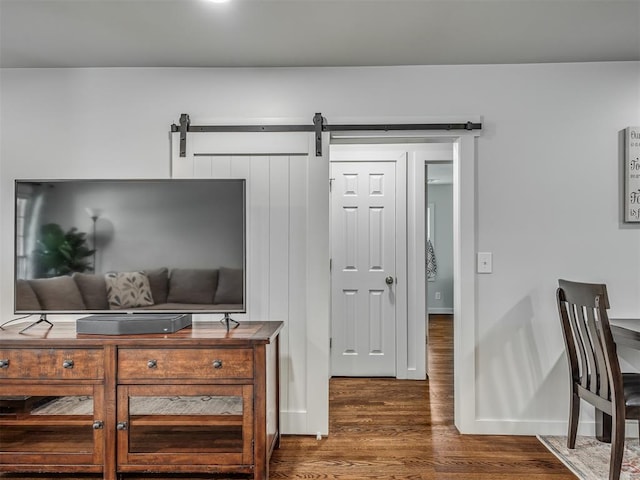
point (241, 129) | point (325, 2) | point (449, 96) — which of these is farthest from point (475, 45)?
point (241, 129)

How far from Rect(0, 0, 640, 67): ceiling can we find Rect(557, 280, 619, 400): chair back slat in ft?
4.39

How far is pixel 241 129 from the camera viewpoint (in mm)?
2893

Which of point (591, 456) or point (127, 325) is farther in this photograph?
point (591, 456)

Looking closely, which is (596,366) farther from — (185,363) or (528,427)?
(185,363)

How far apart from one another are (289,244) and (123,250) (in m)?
0.95

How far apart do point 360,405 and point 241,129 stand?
212 centimetres

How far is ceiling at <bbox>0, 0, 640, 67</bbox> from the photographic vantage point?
222 centimetres

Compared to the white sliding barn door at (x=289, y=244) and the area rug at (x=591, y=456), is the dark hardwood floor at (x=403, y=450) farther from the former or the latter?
the white sliding barn door at (x=289, y=244)

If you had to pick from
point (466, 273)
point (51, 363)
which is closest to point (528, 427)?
point (466, 273)

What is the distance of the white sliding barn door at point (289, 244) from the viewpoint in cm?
288

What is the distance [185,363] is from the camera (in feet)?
7.29

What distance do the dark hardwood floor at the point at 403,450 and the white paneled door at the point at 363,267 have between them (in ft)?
2.07

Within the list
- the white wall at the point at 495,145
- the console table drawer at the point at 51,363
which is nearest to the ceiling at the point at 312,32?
the white wall at the point at 495,145

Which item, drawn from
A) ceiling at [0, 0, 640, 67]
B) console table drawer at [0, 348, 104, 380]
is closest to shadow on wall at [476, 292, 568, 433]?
ceiling at [0, 0, 640, 67]
